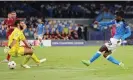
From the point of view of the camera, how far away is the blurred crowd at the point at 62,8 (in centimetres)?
4412

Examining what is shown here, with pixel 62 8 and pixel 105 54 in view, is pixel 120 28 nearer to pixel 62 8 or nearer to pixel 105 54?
pixel 105 54

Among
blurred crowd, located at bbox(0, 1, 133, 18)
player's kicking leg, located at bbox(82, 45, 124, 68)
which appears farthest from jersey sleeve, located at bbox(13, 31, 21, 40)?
blurred crowd, located at bbox(0, 1, 133, 18)

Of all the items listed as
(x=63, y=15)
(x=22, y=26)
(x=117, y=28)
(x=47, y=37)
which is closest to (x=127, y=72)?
→ (x=117, y=28)

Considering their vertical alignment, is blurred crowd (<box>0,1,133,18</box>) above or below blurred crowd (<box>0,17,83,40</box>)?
above

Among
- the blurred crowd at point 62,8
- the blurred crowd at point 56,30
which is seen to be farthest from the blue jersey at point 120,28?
the blurred crowd at point 62,8

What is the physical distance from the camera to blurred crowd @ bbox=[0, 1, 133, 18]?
44.1 meters

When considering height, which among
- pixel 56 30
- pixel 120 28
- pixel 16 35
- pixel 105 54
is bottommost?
pixel 56 30

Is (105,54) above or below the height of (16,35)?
below

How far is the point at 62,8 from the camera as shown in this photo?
148 ft

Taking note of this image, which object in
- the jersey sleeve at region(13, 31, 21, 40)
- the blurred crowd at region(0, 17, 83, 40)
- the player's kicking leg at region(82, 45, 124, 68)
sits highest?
the jersey sleeve at region(13, 31, 21, 40)

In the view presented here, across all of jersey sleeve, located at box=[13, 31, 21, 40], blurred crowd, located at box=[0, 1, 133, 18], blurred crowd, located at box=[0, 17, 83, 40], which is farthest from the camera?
blurred crowd, located at box=[0, 1, 133, 18]

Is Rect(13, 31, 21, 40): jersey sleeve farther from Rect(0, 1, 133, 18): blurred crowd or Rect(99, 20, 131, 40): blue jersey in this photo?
Rect(0, 1, 133, 18): blurred crowd

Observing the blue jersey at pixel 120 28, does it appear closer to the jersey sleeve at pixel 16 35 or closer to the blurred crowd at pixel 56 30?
the jersey sleeve at pixel 16 35

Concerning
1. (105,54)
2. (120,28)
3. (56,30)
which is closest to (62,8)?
(56,30)
